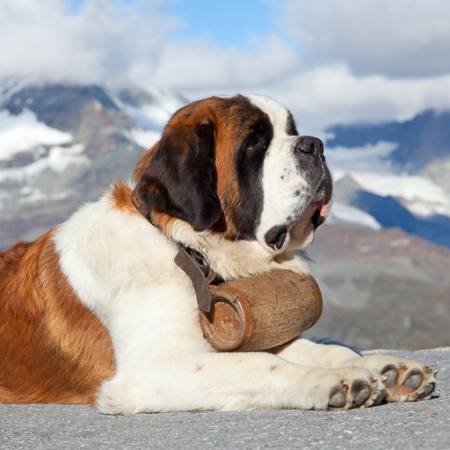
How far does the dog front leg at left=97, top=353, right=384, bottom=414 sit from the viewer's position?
459cm

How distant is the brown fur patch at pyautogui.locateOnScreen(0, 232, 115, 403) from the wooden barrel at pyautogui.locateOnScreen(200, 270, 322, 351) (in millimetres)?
684

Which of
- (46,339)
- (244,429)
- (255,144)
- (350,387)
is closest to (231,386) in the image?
(244,429)

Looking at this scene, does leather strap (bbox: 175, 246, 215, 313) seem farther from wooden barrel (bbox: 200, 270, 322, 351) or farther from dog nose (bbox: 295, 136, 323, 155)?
dog nose (bbox: 295, 136, 323, 155)

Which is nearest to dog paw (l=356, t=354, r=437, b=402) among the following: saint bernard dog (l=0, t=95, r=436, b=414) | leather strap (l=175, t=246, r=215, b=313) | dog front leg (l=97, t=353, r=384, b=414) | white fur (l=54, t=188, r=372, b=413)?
saint bernard dog (l=0, t=95, r=436, b=414)

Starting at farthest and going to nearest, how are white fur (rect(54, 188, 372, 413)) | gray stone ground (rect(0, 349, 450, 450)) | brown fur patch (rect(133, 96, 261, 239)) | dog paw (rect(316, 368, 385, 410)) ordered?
brown fur patch (rect(133, 96, 261, 239)), white fur (rect(54, 188, 372, 413)), dog paw (rect(316, 368, 385, 410)), gray stone ground (rect(0, 349, 450, 450))

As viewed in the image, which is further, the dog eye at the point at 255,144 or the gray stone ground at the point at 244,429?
the dog eye at the point at 255,144

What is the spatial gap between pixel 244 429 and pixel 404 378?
966mm

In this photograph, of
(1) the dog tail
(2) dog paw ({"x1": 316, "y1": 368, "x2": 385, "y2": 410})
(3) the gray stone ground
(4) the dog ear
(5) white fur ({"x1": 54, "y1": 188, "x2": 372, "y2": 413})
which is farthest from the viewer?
(1) the dog tail

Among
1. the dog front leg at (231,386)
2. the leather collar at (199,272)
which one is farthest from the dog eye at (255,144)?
the dog front leg at (231,386)

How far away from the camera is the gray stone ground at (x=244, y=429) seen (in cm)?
403

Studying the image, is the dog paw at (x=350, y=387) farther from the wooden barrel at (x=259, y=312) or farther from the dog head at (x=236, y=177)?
the dog head at (x=236, y=177)

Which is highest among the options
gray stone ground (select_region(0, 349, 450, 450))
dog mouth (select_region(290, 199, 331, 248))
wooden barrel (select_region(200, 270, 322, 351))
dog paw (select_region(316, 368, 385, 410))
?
dog mouth (select_region(290, 199, 331, 248))

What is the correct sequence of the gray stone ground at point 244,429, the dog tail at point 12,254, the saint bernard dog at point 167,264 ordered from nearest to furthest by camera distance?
the gray stone ground at point 244,429
the saint bernard dog at point 167,264
the dog tail at point 12,254

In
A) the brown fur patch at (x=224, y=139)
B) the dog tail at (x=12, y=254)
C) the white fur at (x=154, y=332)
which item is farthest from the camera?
the dog tail at (x=12, y=254)
